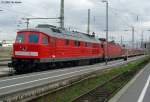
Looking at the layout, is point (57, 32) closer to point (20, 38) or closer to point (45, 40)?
point (45, 40)

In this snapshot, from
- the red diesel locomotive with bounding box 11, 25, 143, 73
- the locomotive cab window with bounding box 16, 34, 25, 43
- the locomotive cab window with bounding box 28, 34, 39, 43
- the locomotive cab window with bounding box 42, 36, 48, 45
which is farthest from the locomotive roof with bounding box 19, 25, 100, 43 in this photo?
the locomotive cab window with bounding box 16, 34, 25, 43

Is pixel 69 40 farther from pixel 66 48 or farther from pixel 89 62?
pixel 89 62

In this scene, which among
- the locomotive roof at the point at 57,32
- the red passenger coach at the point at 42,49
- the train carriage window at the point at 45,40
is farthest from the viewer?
the locomotive roof at the point at 57,32

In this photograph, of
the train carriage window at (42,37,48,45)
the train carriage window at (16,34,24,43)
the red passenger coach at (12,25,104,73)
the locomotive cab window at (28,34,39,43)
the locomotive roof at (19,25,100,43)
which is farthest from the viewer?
the locomotive roof at (19,25,100,43)

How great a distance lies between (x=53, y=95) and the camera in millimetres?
18375

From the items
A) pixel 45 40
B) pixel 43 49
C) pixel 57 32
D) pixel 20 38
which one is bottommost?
pixel 43 49

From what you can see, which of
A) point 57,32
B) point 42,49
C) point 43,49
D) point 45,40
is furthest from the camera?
point 57,32

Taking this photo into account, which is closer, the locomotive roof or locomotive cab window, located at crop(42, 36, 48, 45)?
locomotive cab window, located at crop(42, 36, 48, 45)

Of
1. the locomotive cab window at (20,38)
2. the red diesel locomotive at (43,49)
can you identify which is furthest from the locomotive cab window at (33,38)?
the locomotive cab window at (20,38)

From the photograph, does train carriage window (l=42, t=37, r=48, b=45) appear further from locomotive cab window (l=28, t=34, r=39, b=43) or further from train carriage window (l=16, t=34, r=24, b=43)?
train carriage window (l=16, t=34, r=24, b=43)

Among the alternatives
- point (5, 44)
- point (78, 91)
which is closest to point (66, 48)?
point (78, 91)

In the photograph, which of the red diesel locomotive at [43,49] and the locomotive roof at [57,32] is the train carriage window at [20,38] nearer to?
the red diesel locomotive at [43,49]

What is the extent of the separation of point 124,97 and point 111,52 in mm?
55620

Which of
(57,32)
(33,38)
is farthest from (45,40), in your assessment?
(57,32)
